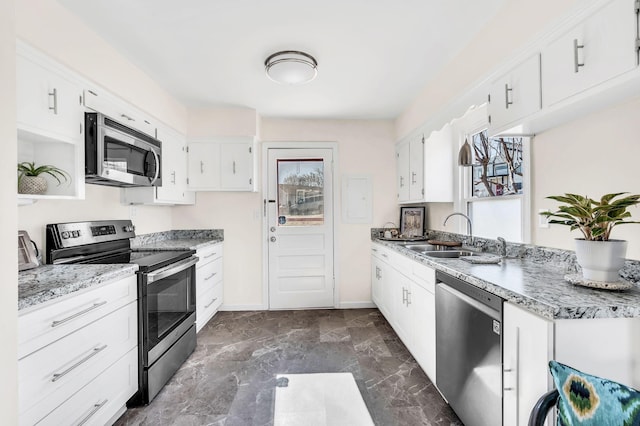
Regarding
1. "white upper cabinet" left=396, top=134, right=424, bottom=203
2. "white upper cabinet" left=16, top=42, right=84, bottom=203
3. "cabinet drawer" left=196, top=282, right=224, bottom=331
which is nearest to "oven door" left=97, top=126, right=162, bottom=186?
"white upper cabinet" left=16, top=42, right=84, bottom=203

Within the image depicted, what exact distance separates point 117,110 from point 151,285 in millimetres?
1323

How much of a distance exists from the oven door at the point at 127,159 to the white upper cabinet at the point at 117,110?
177 millimetres

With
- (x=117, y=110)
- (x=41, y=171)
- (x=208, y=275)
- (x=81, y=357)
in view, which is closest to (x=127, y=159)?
Result: (x=117, y=110)

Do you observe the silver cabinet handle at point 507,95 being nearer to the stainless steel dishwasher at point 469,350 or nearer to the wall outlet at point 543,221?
the wall outlet at point 543,221

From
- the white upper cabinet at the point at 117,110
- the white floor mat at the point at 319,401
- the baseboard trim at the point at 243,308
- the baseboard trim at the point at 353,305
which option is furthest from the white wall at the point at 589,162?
the baseboard trim at the point at 243,308

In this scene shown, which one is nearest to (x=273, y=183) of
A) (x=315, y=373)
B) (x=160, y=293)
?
(x=160, y=293)

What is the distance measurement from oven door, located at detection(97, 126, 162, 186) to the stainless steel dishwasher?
2259mm

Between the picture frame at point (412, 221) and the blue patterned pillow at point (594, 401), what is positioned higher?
the picture frame at point (412, 221)

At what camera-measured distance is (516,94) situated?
1.68 meters

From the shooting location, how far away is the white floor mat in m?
1.88

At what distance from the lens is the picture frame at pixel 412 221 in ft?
12.2

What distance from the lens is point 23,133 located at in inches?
63.4

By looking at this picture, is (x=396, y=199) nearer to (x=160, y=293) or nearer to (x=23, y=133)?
(x=160, y=293)

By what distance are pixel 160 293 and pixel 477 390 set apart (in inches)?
80.5
